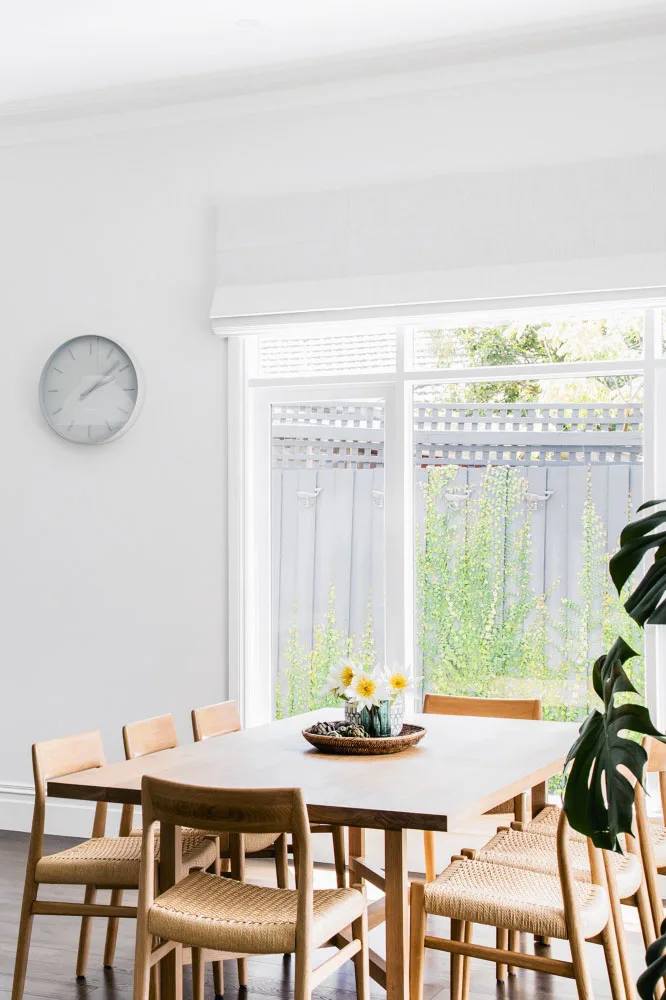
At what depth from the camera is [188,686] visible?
519 centimetres

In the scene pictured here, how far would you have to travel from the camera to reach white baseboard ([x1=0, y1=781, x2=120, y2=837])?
5.29m

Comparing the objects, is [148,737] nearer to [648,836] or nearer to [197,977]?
[197,977]

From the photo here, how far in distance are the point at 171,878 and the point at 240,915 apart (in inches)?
12.9

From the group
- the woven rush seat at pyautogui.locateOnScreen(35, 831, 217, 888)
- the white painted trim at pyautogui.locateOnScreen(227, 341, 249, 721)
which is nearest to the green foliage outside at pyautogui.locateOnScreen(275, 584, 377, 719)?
the white painted trim at pyautogui.locateOnScreen(227, 341, 249, 721)

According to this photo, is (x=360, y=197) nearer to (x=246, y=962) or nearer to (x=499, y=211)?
(x=499, y=211)

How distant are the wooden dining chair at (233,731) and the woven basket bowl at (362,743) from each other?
0.36m

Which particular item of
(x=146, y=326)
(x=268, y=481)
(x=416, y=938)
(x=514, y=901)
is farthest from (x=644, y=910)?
(x=146, y=326)

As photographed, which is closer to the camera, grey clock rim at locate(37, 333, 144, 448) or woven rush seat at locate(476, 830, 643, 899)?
woven rush seat at locate(476, 830, 643, 899)

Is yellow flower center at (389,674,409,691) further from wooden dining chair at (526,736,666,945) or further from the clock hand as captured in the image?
the clock hand

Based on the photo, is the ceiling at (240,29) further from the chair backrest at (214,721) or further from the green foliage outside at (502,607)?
the chair backrest at (214,721)

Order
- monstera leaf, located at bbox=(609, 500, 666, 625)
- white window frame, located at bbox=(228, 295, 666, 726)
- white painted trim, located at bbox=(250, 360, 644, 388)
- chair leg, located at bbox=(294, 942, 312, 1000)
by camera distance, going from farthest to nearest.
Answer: white window frame, located at bbox=(228, 295, 666, 726)
white painted trim, located at bbox=(250, 360, 644, 388)
chair leg, located at bbox=(294, 942, 312, 1000)
monstera leaf, located at bbox=(609, 500, 666, 625)

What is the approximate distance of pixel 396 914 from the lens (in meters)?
2.67

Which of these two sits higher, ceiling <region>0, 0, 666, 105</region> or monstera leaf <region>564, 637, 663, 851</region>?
ceiling <region>0, 0, 666, 105</region>

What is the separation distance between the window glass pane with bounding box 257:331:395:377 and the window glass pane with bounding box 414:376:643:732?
26 centimetres
